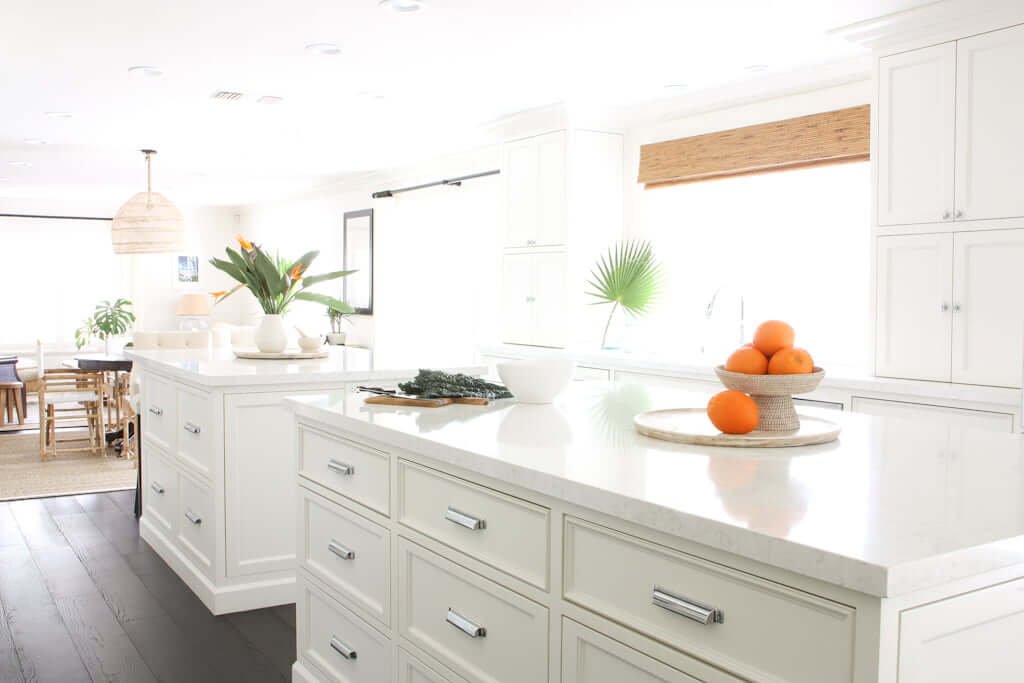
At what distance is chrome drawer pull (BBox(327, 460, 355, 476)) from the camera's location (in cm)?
221

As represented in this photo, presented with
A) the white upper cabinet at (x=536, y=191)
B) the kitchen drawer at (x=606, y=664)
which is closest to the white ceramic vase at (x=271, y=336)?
the white upper cabinet at (x=536, y=191)

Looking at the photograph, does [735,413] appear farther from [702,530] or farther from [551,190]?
[551,190]

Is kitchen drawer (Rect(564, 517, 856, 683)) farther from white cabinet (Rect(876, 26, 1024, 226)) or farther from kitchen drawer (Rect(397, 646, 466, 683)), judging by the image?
white cabinet (Rect(876, 26, 1024, 226))

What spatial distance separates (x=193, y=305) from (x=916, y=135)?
9.51 meters

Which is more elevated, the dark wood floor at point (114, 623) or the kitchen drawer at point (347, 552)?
the kitchen drawer at point (347, 552)

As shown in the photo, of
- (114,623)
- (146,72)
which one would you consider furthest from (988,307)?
(146,72)

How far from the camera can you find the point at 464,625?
5.73 feet

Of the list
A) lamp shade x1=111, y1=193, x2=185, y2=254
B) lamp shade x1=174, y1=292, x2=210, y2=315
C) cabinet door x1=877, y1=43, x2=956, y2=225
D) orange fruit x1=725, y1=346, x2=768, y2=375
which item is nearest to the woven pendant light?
lamp shade x1=111, y1=193, x2=185, y2=254

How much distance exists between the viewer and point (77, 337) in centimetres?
994

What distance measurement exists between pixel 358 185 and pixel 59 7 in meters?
5.43

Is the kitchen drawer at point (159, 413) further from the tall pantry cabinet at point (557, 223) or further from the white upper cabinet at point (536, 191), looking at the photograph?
the white upper cabinet at point (536, 191)

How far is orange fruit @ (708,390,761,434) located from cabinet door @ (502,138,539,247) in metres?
4.46

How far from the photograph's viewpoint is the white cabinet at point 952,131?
142 inches

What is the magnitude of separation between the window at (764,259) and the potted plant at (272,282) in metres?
2.28
